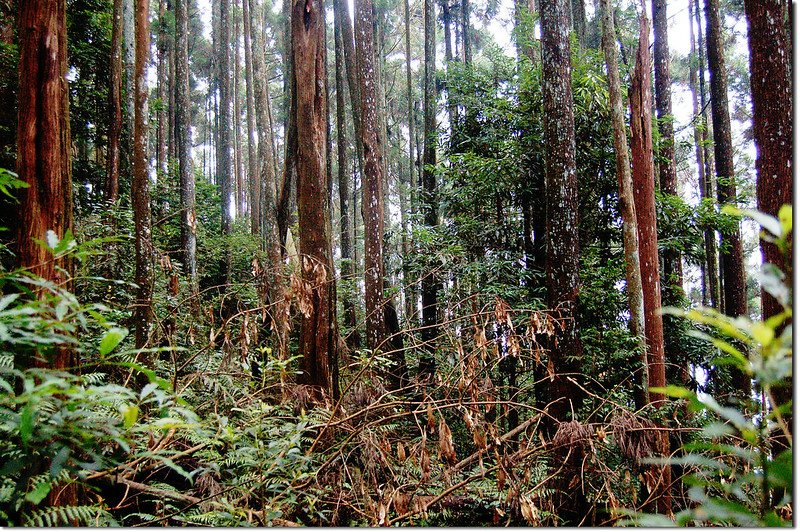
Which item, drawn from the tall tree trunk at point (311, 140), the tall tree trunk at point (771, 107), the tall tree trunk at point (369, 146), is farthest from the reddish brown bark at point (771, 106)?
the tall tree trunk at point (369, 146)

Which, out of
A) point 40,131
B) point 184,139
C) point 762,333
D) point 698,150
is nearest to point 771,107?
point 762,333

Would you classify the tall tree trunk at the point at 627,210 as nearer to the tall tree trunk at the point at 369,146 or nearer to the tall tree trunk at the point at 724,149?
the tall tree trunk at the point at 369,146

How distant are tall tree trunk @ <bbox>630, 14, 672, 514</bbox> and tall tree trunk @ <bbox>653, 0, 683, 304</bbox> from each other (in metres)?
1.97

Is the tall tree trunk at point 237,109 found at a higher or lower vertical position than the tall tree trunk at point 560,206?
higher

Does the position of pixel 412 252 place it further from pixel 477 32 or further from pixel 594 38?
pixel 477 32

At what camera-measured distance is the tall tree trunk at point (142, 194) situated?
5.12 meters

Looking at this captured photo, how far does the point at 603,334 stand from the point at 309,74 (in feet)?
14.7

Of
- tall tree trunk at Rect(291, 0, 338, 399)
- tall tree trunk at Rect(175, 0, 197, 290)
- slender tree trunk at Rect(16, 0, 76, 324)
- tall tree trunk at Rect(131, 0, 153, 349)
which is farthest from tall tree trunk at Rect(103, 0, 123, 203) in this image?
slender tree trunk at Rect(16, 0, 76, 324)

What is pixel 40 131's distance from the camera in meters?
2.43

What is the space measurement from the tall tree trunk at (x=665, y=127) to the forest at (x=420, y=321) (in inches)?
4.0

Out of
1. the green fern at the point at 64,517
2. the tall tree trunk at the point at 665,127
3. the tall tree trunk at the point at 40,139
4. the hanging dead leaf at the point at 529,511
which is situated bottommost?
the hanging dead leaf at the point at 529,511

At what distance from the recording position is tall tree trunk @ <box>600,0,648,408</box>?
5184 millimetres

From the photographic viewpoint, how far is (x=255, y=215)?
649 inches

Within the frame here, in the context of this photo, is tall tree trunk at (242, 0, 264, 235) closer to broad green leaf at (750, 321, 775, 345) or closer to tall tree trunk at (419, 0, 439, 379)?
tall tree trunk at (419, 0, 439, 379)
